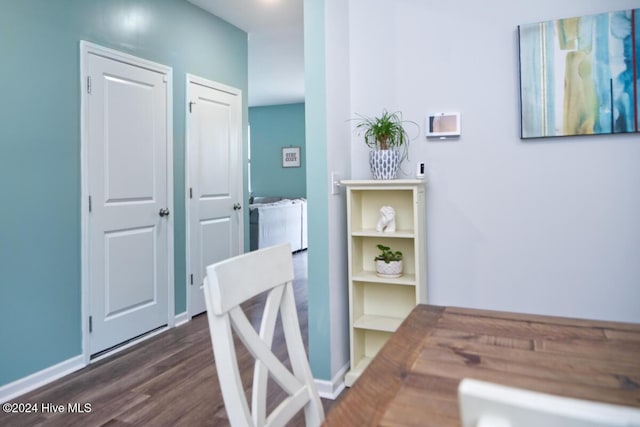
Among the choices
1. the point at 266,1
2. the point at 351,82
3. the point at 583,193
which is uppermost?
the point at 266,1

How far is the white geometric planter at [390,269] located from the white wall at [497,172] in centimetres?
24

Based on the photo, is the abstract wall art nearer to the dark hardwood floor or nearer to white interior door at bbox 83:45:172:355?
the dark hardwood floor

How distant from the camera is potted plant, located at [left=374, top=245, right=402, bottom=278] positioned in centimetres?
240

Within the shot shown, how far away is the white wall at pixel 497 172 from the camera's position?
222 cm

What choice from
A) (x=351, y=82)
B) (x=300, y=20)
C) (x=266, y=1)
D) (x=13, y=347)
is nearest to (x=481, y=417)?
(x=351, y=82)

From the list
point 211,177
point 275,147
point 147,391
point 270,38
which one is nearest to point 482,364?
point 147,391

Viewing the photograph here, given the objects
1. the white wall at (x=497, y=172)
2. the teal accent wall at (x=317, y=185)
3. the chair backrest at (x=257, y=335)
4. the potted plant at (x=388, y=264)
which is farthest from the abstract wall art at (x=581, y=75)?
the chair backrest at (x=257, y=335)

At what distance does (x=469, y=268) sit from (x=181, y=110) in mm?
2585

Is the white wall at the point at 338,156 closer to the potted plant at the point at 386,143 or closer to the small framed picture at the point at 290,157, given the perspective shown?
the potted plant at the point at 386,143

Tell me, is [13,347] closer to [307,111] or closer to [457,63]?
[307,111]

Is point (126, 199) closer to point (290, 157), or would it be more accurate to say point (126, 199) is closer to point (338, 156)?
point (338, 156)

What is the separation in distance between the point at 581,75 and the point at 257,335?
2.14m

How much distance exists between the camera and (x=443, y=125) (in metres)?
2.46

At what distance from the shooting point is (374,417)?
0.68 m
